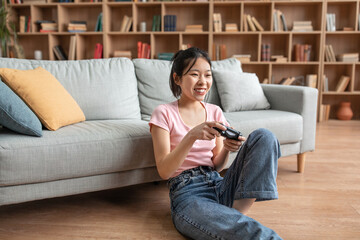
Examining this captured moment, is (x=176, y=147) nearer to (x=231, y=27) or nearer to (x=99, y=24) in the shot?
(x=231, y=27)

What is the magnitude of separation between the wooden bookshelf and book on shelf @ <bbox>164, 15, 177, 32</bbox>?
0.07 meters

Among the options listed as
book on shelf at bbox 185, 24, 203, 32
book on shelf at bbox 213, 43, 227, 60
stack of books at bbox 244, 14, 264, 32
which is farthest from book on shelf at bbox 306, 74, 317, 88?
book on shelf at bbox 185, 24, 203, 32

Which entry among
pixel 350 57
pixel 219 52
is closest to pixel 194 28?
pixel 219 52

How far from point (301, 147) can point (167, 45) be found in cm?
302

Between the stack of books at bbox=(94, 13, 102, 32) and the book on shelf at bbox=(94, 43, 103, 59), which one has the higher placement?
the stack of books at bbox=(94, 13, 102, 32)

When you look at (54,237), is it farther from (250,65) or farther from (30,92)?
(250,65)

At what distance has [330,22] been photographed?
4438 millimetres

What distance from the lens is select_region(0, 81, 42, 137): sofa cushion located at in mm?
1500

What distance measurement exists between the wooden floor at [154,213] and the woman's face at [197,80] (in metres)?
0.60

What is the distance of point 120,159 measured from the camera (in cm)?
165

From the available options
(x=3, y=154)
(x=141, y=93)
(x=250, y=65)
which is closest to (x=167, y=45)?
(x=250, y=65)

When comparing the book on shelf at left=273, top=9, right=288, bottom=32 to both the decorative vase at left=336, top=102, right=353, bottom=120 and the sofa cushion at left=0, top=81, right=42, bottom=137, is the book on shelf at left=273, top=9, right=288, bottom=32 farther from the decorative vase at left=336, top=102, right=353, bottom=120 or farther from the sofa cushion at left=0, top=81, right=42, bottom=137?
the sofa cushion at left=0, top=81, right=42, bottom=137

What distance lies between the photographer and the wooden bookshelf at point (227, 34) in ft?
14.8

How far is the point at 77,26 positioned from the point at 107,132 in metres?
3.40
